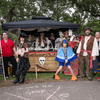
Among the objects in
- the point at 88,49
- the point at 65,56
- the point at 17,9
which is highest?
the point at 17,9

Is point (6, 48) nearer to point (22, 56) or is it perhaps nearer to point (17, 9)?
point (22, 56)

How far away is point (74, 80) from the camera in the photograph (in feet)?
16.3

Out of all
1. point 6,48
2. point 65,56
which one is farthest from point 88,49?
point 6,48

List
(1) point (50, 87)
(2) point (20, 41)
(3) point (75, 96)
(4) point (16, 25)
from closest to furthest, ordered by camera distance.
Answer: (3) point (75, 96), (1) point (50, 87), (2) point (20, 41), (4) point (16, 25)

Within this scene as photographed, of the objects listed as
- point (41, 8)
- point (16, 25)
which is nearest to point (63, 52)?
point (16, 25)

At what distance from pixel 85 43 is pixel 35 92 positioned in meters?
2.72

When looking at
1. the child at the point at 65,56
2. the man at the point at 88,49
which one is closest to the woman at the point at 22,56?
the child at the point at 65,56

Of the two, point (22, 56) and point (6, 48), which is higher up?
point (6, 48)

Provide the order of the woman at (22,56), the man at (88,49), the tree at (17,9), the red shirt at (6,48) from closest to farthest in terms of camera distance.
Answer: the woman at (22,56)
the man at (88,49)
the red shirt at (6,48)
the tree at (17,9)

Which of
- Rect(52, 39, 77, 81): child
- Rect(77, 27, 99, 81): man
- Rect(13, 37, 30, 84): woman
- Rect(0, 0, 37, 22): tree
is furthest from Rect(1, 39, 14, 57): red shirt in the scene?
Rect(0, 0, 37, 22): tree

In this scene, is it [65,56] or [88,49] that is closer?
[88,49]

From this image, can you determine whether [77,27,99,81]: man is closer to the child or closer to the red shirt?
the child

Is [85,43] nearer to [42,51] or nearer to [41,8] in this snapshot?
[42,51]

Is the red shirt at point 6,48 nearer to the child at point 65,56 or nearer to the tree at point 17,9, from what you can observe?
the child at point 65,56
